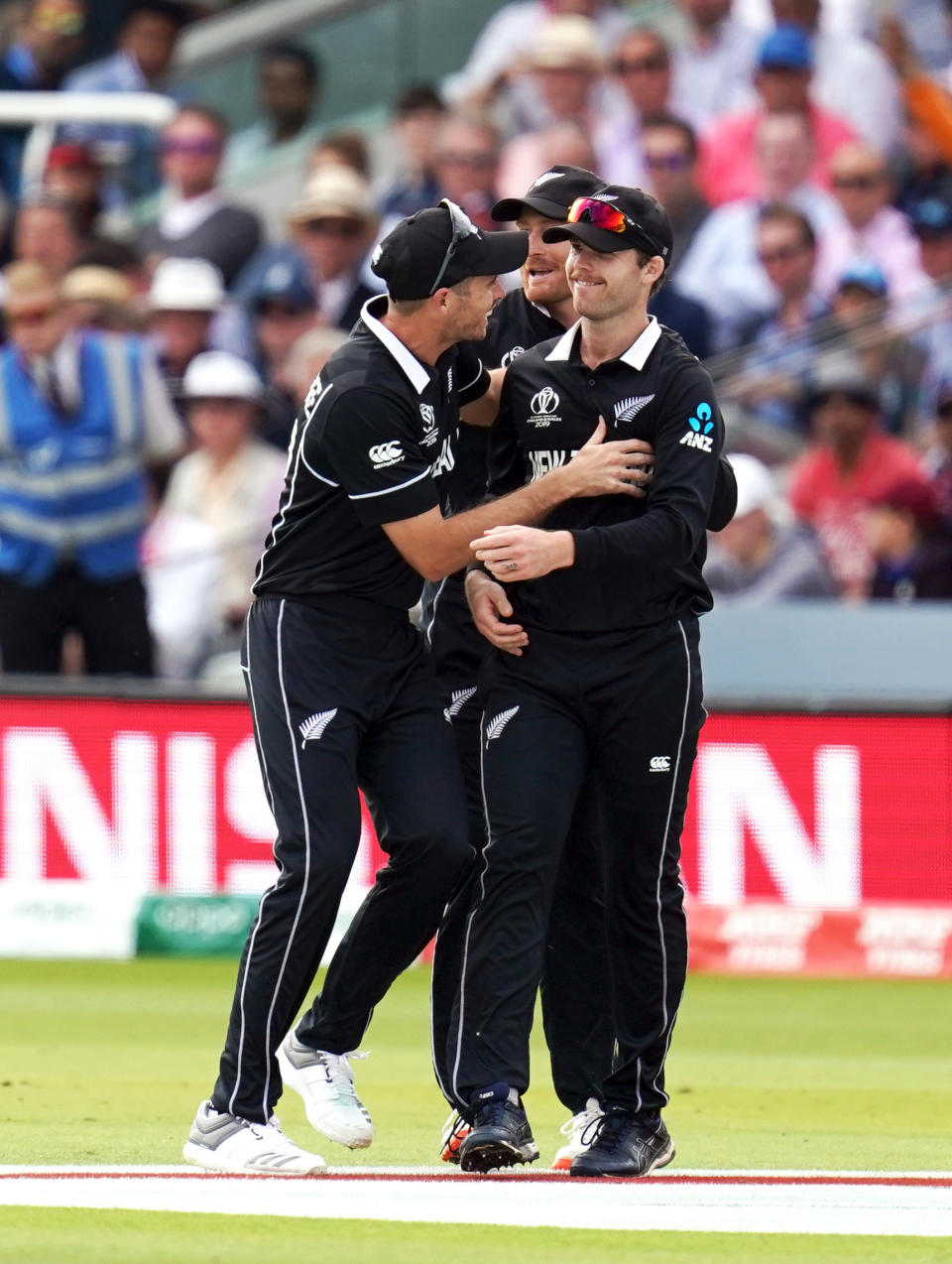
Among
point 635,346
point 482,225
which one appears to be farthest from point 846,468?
point 635,346

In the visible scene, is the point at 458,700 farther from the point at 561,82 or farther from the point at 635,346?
the point at 561,82

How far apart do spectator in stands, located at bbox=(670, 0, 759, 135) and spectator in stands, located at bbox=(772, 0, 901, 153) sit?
0.31 m

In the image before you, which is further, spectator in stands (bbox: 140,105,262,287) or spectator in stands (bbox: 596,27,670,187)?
spectator in stands (bbox: 140,105,262,287)

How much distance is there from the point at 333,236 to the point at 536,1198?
8987 millimetres

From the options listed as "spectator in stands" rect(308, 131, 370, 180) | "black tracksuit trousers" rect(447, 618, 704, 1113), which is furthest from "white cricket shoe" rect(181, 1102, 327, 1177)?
"spectator in stands" rect(308, 131, 370, 180)

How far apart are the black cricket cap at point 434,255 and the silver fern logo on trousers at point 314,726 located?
1.01m

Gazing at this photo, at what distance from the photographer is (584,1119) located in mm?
6082

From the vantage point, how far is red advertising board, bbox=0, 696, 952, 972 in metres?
10.7

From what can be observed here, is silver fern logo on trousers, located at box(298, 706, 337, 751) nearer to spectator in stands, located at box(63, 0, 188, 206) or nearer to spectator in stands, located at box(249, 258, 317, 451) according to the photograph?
spectator in stands, located at box(249, 258, 317, 451)

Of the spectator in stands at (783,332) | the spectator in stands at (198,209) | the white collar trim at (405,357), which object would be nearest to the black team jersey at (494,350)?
the white collar trim at (405,357)

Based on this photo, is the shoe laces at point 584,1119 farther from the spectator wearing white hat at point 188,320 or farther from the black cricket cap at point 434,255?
the spectator wearing white hat at point 188,320

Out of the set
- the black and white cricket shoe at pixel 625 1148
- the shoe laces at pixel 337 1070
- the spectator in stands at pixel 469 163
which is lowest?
the black and white cricket shoe at pixel 625 1148

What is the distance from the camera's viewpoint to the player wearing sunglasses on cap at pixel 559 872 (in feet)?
20.4

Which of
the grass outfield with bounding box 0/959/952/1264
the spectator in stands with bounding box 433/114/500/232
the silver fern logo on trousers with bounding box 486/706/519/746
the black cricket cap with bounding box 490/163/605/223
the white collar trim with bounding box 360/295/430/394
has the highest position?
the spectator in stands with bounding box 433/114/500/232
